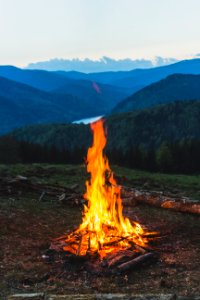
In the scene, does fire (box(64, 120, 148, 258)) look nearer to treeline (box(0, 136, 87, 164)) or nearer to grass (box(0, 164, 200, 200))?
grass (box(0, 164, 200, 200))

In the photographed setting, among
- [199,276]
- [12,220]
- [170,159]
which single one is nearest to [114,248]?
[199,276]

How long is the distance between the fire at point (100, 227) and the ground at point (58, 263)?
945 mm

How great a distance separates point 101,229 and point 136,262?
276 centimetres

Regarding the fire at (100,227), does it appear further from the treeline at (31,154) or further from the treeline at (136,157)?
the treeline at (136,157)

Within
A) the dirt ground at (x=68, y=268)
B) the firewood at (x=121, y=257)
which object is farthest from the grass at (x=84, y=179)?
the firewood at (x=121, y=257)

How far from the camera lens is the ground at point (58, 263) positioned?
10.9 m

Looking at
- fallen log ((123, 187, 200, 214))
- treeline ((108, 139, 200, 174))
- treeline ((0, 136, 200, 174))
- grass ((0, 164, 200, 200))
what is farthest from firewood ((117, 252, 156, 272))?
treeline ((108, 139, 200, 174))

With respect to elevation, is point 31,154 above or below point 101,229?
below

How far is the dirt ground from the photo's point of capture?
35.8 feet

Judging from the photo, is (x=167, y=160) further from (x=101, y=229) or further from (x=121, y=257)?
(x=121, y=257)

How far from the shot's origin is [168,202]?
67.5 feet

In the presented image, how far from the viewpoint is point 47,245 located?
1491 cm

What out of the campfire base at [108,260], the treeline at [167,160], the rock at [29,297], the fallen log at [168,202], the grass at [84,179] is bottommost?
the treeline at [167,160]

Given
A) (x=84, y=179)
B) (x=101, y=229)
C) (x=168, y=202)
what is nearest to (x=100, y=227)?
(x=101, y=229)
